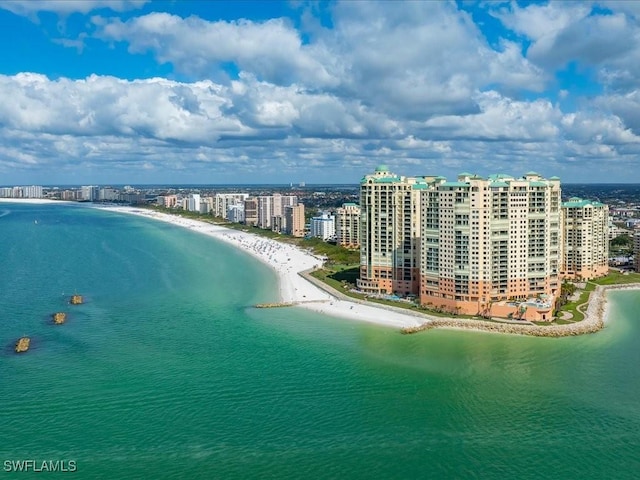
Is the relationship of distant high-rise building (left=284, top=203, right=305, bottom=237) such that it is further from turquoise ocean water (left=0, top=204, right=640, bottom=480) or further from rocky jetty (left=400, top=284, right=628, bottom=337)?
rocky jetty (left=400, top=284, right=628, bottom=337)

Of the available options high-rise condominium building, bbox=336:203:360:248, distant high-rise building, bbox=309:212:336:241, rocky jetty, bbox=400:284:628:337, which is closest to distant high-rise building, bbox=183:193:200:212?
distant high-rise building, bbox=309:212:336:241

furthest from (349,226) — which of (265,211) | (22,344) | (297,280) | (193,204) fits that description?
(193,204)

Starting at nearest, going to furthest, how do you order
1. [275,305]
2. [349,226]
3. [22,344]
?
[22,344]
[275,305]
[349,226]

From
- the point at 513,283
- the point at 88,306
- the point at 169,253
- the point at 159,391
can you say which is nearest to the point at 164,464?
the point at 159,391

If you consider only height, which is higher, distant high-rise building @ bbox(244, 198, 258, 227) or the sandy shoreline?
distant high-rise building @ bbox(244, 198, 258, 227)

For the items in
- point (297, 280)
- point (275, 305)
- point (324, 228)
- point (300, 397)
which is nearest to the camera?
point (300, 397)

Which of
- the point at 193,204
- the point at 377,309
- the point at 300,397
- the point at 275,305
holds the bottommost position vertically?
the point at 300,397

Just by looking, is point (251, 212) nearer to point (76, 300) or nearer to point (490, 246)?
point (76, 300)

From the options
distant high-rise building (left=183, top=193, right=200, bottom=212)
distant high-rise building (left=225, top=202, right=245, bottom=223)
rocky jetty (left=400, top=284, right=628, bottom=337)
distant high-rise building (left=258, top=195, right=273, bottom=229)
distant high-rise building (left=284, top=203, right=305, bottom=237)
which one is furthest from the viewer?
distant high-rise building (left=183, top=193, right=200, bottom=212)
